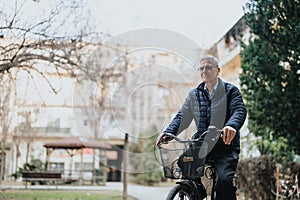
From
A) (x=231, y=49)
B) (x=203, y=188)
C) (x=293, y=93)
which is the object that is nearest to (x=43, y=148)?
(x=231, y=49)

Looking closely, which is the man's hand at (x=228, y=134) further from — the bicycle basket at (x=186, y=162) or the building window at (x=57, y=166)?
the building window at (x=57, y=166)

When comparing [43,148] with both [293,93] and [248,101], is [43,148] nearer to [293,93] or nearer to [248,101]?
[248,101]

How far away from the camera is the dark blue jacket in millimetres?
2423

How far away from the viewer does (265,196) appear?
606 centimetres

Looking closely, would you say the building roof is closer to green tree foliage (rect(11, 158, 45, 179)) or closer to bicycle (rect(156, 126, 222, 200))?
green tree foliage (rect(11, 158, 45, 179))

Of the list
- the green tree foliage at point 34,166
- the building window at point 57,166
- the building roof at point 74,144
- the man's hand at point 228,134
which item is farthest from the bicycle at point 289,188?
the building window at point 57,166

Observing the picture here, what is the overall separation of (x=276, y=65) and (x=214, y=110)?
300cm

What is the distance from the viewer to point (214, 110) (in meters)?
2.49

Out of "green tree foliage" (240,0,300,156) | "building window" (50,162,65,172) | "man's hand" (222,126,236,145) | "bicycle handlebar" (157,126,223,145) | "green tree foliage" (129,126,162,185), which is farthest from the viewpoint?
"green tree foliage" (129,126,162,185)

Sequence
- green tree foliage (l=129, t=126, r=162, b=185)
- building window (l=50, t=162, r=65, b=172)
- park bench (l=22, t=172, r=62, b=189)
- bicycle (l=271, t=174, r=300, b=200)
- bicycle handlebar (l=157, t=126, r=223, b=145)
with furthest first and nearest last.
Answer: green tree foliage (l=129, t=126, r=162, b=185) < building window (l=50, t=162, r=65, b=172) < park bench (l=22, t=172, r=62, b=189) < bicycle (l=271, t=174, r=300, b=200) < bicycle handlebar (l=157, t=126, r=223, b=145)

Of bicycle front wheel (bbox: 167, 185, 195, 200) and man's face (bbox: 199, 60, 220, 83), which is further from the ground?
man's face (bbox: 199, 60, 220, 83)

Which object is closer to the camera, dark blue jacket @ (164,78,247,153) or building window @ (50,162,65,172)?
dark blue jacket @ (164,78,247,153)

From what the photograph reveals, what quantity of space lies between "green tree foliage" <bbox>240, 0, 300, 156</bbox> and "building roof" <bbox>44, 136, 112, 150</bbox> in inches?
266

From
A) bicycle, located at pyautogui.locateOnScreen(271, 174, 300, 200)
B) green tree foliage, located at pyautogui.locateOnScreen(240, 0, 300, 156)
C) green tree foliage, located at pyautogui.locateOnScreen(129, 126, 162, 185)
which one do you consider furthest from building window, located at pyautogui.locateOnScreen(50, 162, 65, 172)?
green tree foliage, located at pyautogui.locateOnScreen(240, 0, 300, 156)
